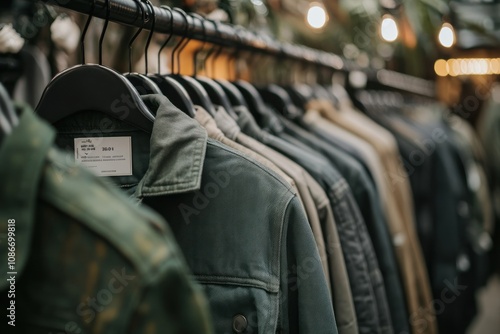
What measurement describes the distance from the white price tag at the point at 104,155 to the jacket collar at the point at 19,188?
549 mm

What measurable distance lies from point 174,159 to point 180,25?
1.44 ft

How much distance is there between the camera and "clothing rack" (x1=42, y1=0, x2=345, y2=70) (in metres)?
1.14

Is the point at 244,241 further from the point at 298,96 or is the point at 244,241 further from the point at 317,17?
the point at 317,17

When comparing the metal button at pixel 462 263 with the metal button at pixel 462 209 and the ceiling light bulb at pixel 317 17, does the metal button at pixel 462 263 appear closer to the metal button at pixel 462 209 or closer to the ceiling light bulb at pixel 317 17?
the metal button at pixel 462 209

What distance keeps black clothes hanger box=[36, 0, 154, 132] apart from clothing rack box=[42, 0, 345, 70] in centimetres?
2

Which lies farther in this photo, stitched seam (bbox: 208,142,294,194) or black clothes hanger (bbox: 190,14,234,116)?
black clothes hanger (bbox: 190,14,234,116)

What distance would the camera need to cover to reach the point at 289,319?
1226 millimetres

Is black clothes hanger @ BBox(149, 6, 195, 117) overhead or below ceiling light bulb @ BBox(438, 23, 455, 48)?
below

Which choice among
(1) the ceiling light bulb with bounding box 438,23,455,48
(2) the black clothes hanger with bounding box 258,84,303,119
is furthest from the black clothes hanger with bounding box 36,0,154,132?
(1) the ceiling light bulb with bounding box 438,23,455,48

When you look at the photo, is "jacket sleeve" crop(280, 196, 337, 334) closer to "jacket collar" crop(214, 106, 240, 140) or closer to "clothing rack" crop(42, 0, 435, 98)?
"jacket collar" crop(214, 106, 240, 140)

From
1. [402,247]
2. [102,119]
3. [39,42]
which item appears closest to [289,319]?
[102,119]

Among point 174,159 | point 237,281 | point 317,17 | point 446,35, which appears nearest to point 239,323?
point 237,281

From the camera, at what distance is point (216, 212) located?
116 cm

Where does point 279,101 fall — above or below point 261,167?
above
